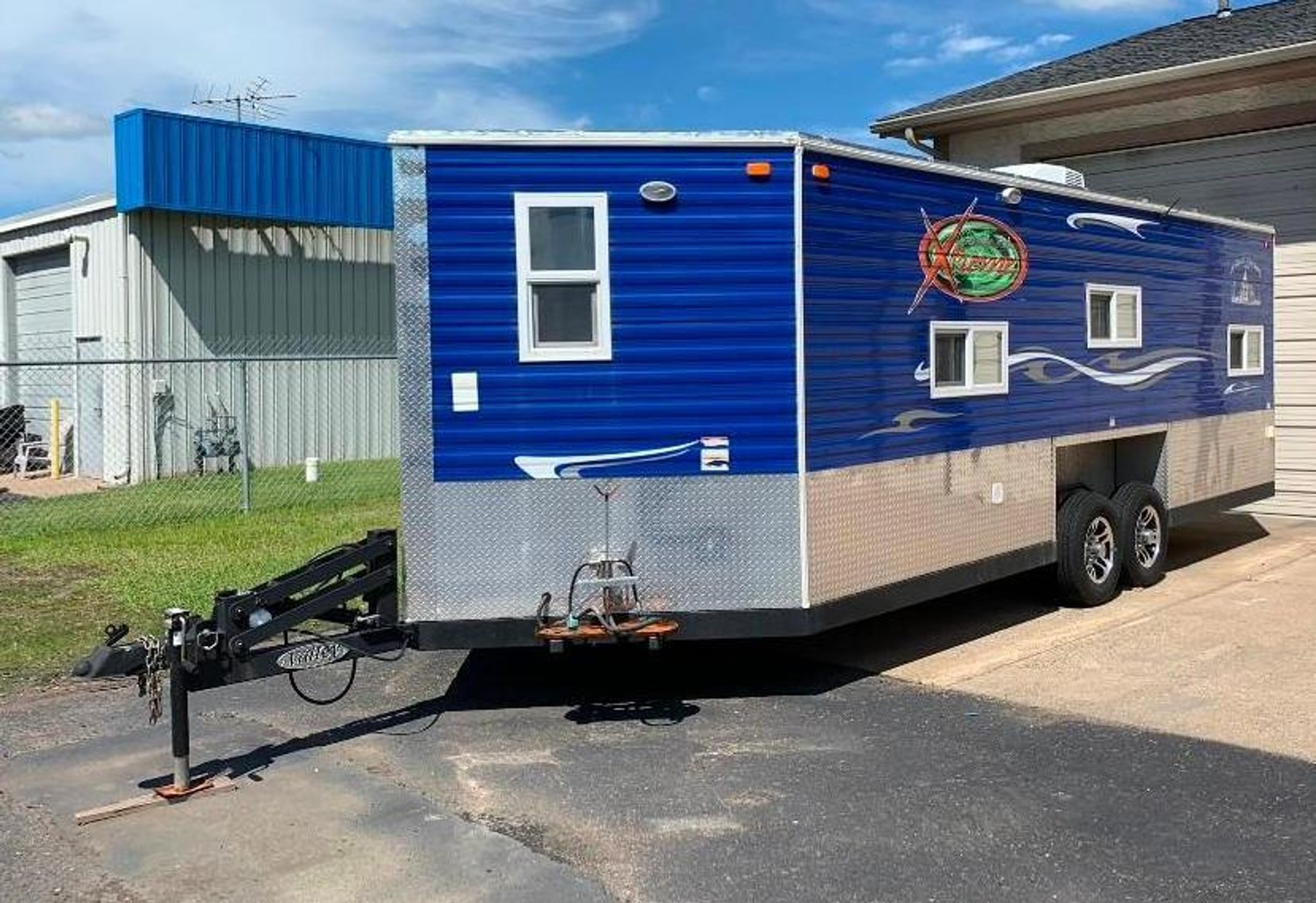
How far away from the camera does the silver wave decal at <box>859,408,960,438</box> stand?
661cm

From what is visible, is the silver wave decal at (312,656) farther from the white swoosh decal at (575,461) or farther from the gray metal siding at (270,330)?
the gray metal siding at (270,330)

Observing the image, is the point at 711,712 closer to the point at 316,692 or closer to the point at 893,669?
the point at 893,669

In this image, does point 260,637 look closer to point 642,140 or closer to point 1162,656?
point 642,140

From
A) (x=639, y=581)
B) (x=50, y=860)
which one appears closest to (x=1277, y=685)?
(x=639, y=581)

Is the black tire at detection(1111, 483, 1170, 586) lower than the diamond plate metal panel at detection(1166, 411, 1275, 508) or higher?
lower

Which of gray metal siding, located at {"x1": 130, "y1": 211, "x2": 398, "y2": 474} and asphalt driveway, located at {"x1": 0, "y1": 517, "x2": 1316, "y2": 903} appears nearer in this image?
asphalt driveway, located at {"x1": 0, "y1": 517, "x2": 1316, "y2": 903}

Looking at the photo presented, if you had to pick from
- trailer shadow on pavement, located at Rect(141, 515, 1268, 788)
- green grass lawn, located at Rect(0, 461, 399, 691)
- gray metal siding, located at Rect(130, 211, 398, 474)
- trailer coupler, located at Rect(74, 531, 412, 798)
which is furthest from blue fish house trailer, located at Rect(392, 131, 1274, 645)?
gray metal siding, located at Rect(130, 211, 398, 474)

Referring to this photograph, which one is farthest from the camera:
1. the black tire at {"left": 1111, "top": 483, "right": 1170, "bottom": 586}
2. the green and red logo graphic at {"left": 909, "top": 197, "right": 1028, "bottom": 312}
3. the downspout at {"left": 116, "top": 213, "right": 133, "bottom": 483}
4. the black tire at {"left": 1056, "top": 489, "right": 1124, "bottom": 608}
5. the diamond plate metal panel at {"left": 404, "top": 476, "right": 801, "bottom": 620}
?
the downspout at {"left": 116, "top": 213, "right": 133, "bottom": 483}

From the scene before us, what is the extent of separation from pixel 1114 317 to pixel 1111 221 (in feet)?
2.11

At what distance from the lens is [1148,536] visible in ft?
30.4

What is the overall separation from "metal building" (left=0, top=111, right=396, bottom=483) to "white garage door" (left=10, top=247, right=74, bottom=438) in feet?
0.14

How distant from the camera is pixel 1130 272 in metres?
8.73

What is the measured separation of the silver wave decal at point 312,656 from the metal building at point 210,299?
431 inches

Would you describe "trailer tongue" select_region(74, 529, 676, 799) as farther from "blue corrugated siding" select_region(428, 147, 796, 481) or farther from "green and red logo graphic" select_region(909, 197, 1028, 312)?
"green and red logo graphic" select_region(909, 197, 1028, 312)
